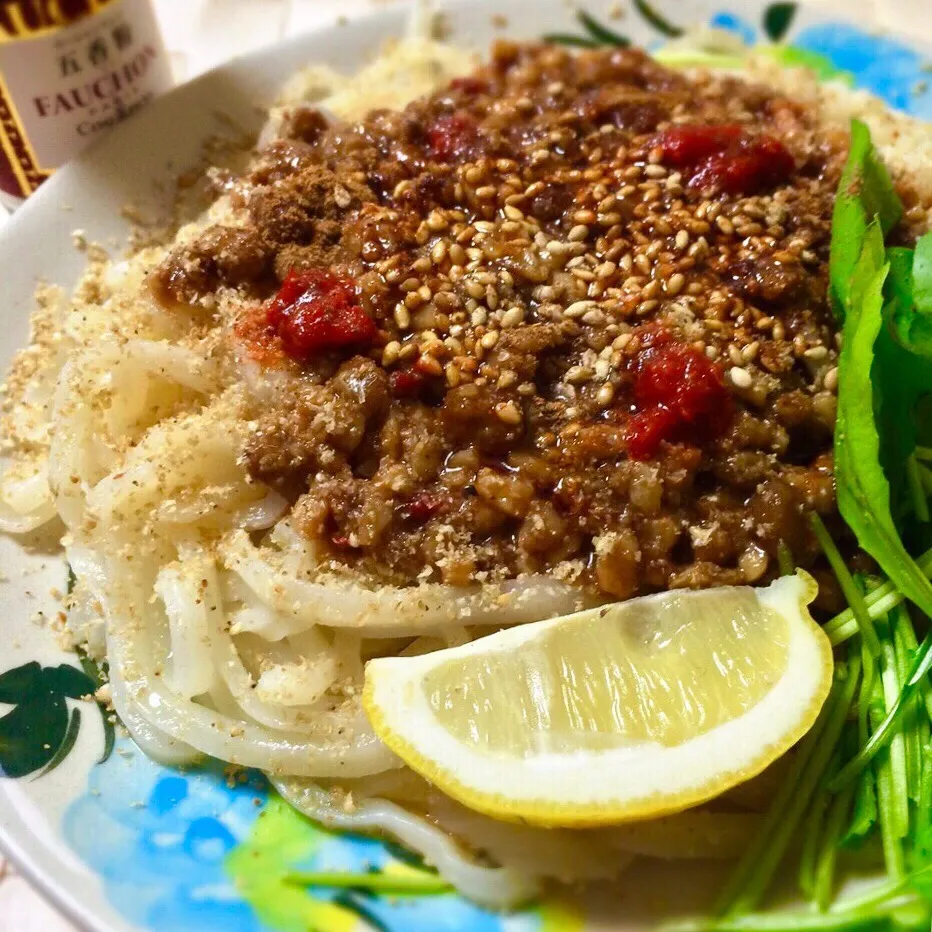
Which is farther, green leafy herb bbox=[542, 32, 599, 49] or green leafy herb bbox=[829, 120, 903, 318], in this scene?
green leafy herb bbox=[542, 32, 599, 49]

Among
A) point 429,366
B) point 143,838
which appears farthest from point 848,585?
point 143,838

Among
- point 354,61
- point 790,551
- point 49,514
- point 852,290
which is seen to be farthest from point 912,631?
point 354,61

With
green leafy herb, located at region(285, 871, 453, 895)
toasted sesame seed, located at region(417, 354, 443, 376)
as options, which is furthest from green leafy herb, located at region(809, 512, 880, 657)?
green leafy herb, located at region(285, 871, 453, 895)

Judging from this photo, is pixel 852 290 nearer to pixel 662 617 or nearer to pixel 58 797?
pixel 662 617

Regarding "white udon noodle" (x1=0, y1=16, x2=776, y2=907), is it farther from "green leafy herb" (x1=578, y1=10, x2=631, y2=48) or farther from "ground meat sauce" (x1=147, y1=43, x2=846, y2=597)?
"green leafy herb" (x1=578, y1=10, x2=631, y2=48)

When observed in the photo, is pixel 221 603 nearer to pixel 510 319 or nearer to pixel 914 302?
pixel 510 319

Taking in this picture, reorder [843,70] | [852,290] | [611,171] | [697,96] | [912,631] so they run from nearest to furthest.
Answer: [912,631]
[852,290]
[611,171]
[697,96]
[843,70]

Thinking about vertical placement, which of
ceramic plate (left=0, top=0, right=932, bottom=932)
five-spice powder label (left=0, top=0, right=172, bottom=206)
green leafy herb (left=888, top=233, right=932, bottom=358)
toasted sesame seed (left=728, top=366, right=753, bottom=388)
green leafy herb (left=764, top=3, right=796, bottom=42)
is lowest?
ceramic plate (left=0, top=0, right=932, bottom=932)
